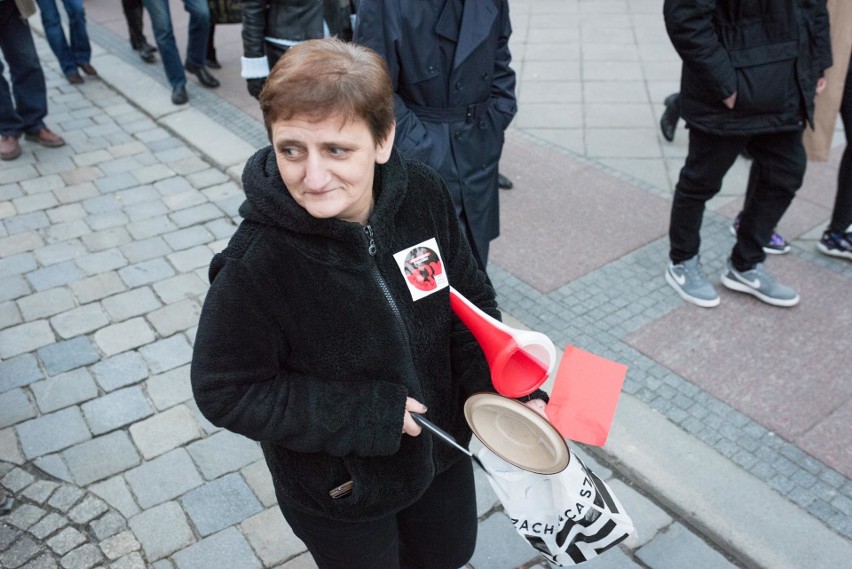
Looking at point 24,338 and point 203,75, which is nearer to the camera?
point 24,338

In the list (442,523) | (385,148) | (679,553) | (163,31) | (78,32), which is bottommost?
(679,553)

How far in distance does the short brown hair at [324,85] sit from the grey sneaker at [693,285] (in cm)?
309

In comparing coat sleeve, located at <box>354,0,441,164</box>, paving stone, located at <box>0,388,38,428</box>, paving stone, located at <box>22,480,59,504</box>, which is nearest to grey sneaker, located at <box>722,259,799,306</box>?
coat sleeve, located at <box>354,0,441,164</box>

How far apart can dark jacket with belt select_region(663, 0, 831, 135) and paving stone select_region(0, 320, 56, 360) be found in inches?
132

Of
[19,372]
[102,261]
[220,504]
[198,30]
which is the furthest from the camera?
[198,30]

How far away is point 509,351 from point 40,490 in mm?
2325

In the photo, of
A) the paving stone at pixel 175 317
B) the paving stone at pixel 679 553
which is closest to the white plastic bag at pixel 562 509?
the paving stone at pixel 679 553

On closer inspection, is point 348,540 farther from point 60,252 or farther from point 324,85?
point 60,252

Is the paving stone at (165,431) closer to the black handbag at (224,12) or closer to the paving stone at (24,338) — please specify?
the paving stone at (24,338)

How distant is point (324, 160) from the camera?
156cm

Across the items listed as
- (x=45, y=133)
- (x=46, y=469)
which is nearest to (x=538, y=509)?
(x=46, y=469)

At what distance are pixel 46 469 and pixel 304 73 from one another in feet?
8.21

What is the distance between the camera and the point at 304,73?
150cm

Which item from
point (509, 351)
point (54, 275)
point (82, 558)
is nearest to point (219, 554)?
point (82, 558)
